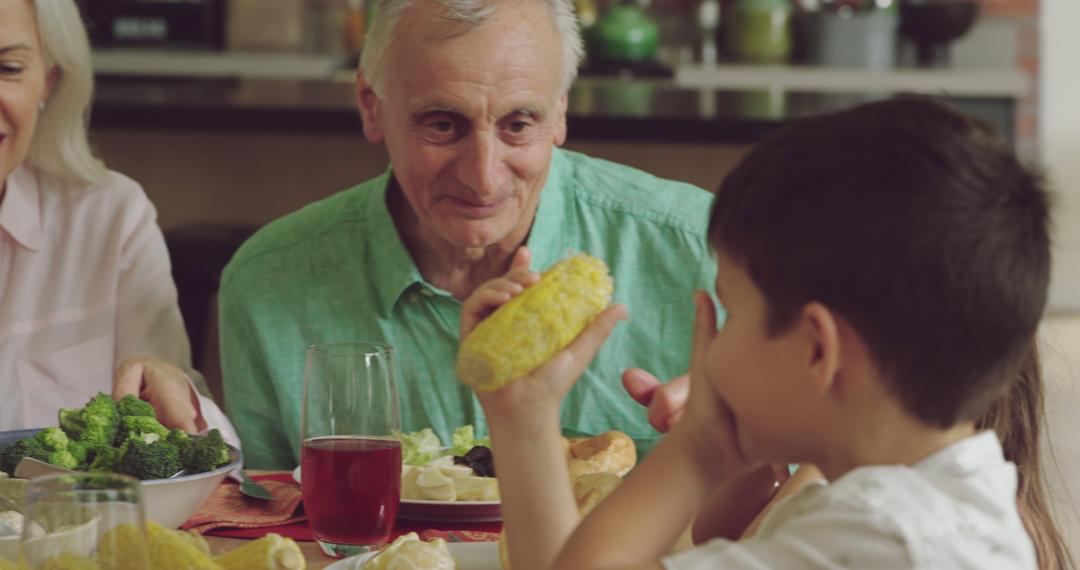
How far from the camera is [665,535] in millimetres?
1152

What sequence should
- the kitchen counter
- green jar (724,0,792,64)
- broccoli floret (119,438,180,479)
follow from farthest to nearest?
green jar (724,0,792,64) → the kitchen counter → broccoli floret (119,438,180,479)

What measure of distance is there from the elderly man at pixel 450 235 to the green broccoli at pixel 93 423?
0.53m

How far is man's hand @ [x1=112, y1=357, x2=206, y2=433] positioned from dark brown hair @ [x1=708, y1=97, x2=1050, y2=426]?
989mm

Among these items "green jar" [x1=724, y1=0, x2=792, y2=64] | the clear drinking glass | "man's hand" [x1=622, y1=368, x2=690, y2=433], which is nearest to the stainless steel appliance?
"green jar" [x1=724, y1=0, x2=792, y2=64]

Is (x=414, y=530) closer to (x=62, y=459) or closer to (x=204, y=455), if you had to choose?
(x=204, y=455)

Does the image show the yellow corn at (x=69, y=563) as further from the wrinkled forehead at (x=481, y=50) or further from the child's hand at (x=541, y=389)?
the wrinkled forehead at (x=481, y=50)

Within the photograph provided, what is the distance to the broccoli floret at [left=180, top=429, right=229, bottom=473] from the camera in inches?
58.2

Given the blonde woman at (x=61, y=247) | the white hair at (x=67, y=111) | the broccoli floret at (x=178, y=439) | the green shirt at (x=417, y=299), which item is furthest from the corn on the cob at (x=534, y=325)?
the white hair at (x=67, y=111)

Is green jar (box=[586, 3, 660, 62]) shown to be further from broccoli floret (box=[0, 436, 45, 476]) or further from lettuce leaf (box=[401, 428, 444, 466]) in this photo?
broccoli floret (box=[0, 436, 45, 476])

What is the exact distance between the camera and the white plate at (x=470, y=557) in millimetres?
1341

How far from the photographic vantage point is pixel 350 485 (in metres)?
1.41

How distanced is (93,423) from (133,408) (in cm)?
5

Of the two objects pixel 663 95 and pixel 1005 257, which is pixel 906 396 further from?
pixel 663 95

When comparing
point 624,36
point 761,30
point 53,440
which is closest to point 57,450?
point 53,440
